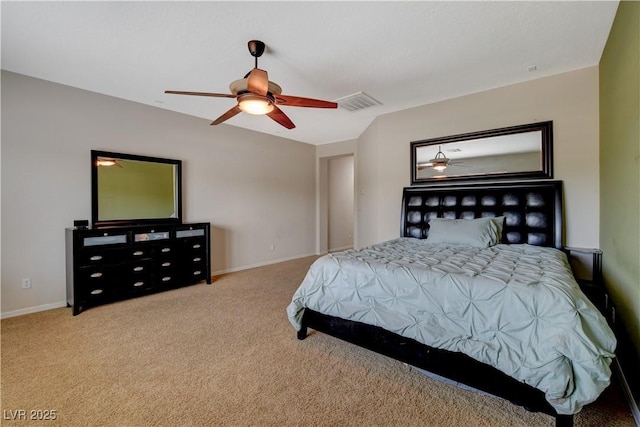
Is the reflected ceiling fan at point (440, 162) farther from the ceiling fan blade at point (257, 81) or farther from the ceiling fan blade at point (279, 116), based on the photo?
the ceiling fan blade at point (257, 81)

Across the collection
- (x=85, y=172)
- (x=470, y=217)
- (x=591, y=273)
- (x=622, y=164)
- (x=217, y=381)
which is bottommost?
(x=217, y=381)

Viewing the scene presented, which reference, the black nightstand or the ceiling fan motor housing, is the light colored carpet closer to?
the black nightstand

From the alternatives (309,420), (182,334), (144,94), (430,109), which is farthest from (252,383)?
(430,109)

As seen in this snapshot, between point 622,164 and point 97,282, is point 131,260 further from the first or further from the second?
point 622,164

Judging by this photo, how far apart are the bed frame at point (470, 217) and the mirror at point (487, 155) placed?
0.16 meters

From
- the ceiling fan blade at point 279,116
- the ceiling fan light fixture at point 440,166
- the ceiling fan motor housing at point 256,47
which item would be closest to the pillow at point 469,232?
the ceiling fan light fixture at point 440,166

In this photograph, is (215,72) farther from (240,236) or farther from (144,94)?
(240,236)

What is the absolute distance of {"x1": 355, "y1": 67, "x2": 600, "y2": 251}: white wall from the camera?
2996 millimetres

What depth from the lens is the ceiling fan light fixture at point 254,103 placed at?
225 centimetres

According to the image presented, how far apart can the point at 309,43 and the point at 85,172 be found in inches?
127

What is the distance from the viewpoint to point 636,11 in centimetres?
173

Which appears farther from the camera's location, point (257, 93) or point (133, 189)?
point (133, 189)

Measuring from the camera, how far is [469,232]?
3156 mm

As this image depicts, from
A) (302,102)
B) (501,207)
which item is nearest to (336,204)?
(501,207)
